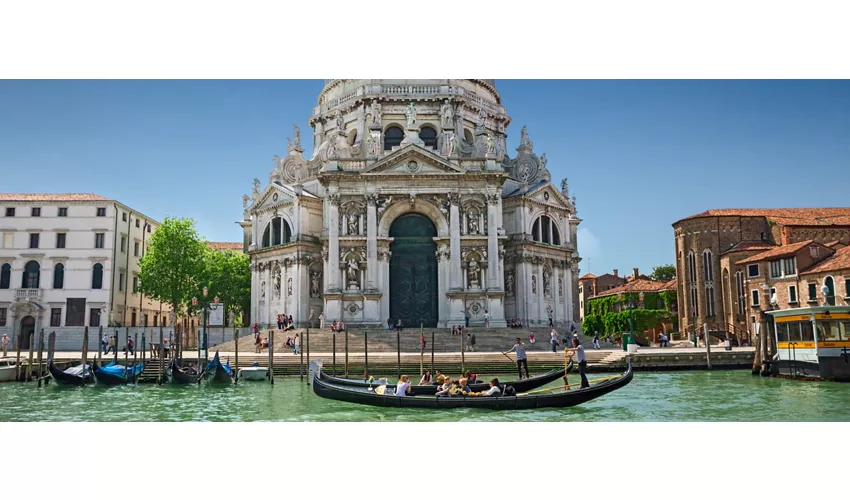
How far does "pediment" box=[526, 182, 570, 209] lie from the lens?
32.3 metres

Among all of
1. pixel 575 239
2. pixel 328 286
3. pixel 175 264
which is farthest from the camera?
pixel 575 239

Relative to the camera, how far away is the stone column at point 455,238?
28312 mm

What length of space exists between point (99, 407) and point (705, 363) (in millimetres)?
18219

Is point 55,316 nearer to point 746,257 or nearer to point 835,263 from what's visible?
point 746,257

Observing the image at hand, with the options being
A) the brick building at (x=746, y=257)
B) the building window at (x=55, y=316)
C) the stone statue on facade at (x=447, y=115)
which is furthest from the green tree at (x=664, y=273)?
the building window at (x=55, y=316)

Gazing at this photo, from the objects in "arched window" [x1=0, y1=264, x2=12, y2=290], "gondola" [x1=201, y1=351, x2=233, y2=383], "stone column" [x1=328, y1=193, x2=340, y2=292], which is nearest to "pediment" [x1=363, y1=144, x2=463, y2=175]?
"stone column" [x1=328, y1=193, x2=340, y2=292]

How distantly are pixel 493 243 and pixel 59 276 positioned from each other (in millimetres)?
20120

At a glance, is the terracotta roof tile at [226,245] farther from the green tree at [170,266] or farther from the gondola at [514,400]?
the gondola at [514,400]

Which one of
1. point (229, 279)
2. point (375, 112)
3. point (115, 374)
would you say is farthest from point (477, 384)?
point (229, 279)

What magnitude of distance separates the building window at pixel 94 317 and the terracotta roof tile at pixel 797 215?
2976 cm

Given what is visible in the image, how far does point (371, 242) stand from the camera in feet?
93.4
